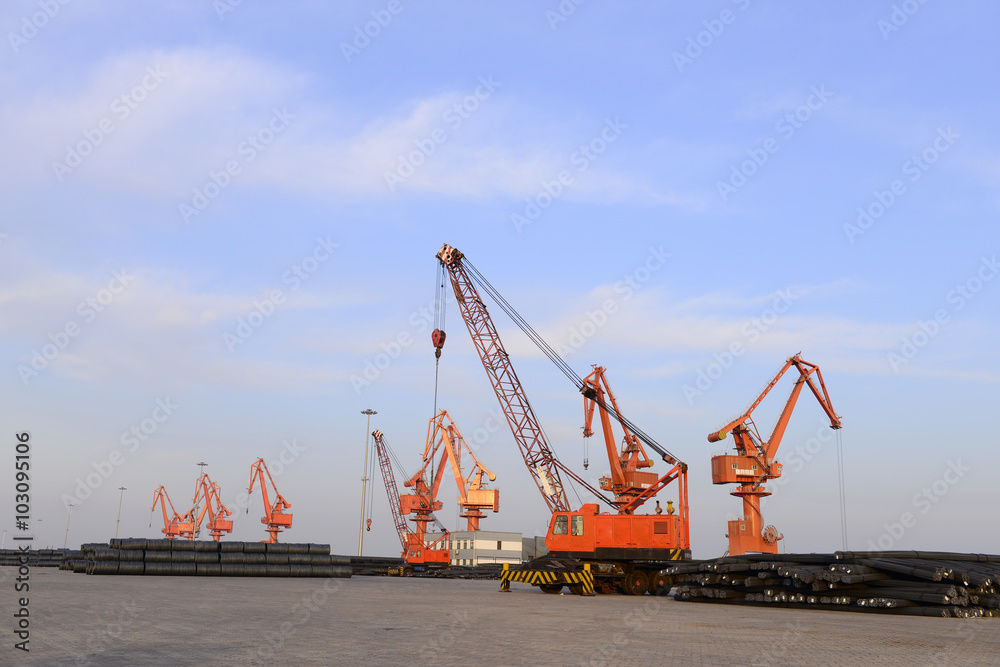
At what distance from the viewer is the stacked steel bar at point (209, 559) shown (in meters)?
39.7

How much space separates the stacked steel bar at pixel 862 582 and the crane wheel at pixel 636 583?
540 centimetres

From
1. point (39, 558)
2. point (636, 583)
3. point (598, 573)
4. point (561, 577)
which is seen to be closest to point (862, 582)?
point (636, 583)

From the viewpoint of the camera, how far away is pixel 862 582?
23.8 meters

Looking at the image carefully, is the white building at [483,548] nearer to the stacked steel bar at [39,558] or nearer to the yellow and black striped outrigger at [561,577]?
the stacked steel bar at [39,558]

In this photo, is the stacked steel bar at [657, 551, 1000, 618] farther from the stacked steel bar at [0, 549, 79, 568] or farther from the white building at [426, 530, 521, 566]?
the white building at [426, 530, 521, 566]

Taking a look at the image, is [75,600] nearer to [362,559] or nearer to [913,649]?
[913,649]

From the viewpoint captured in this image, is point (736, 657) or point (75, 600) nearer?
point (736, 657)

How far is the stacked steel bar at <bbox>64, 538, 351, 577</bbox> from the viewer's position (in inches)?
1561

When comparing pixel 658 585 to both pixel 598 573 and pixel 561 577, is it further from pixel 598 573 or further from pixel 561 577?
pixel 561 577

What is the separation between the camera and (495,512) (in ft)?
320

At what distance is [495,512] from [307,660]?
88.0 meters

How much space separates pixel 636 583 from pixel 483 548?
216 ft

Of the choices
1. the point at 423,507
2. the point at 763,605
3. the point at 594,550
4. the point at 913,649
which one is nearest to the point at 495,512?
the point at 423,507

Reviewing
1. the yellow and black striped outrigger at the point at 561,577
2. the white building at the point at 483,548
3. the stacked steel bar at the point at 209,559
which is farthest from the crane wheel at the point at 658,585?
the white building at the point at 483,548
